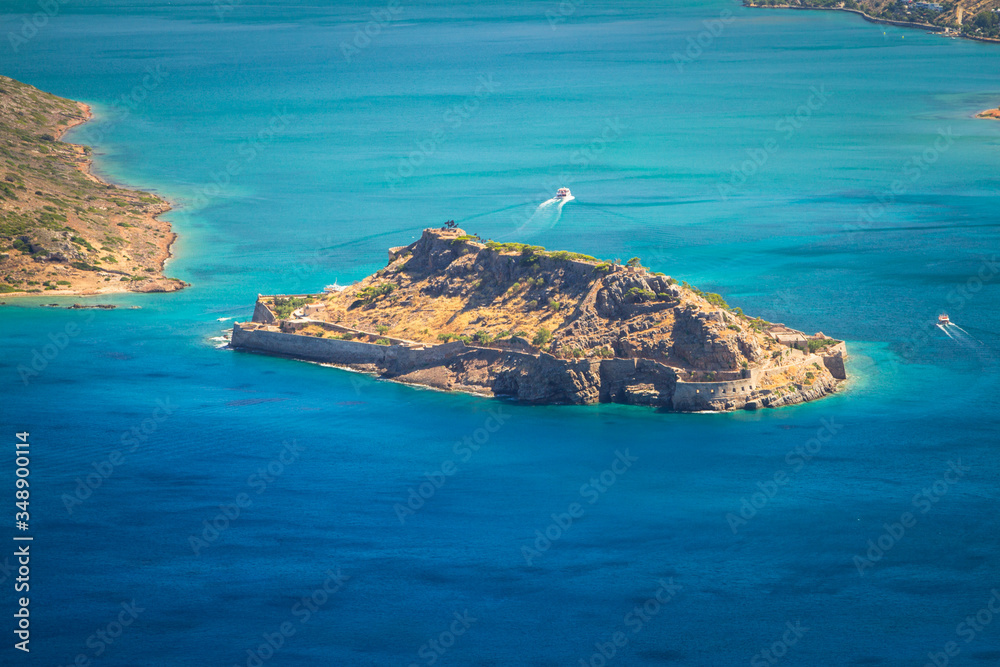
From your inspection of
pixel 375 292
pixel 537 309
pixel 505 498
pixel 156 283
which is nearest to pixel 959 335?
pixel 537 309

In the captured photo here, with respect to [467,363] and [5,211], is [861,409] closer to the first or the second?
[467,363]

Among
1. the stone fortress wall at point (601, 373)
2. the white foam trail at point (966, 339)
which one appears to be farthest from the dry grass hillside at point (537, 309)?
the white foam trail at point (966, 339)

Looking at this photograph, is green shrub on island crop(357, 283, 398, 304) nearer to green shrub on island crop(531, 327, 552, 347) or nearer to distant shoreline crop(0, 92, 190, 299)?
green shrub on island crop(531, 327, 552, 347)

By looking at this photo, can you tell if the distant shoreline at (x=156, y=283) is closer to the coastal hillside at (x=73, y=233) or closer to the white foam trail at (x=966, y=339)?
the coastal hillside at (x=73, y=233)

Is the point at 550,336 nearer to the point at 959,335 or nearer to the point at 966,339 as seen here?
the point at 966,339

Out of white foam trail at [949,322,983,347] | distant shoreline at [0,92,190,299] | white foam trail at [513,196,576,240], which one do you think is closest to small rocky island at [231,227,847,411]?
white foam trail at [949,322,983,347]

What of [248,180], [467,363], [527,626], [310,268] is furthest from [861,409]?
[248,180]
